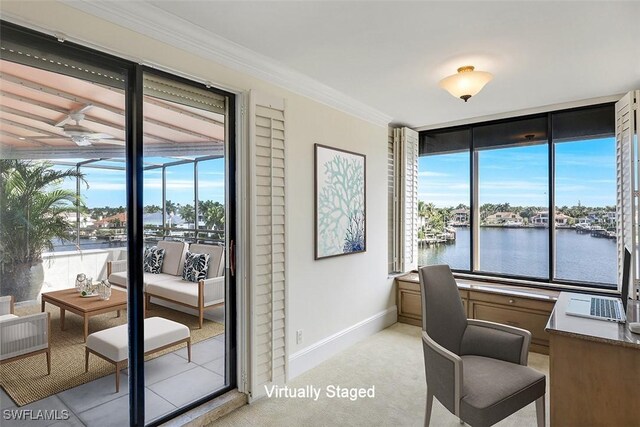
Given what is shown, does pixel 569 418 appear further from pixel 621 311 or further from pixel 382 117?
pixel 382 117

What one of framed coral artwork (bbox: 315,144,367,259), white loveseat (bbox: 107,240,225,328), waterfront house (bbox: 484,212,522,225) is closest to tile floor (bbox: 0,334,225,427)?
white loveseat (bbox: 107,240,225,328)

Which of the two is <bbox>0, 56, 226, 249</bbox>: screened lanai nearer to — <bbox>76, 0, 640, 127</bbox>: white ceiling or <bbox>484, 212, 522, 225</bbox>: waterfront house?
<bbox>76, 0, 640, 127</bbox>: white ceiling

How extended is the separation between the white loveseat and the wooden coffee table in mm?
97

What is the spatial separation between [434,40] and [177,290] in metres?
2.42

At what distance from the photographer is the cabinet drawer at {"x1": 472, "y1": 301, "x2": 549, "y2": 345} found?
11.5 ft

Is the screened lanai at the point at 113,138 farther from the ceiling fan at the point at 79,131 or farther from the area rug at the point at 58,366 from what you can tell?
the area rug at the point at 58,366

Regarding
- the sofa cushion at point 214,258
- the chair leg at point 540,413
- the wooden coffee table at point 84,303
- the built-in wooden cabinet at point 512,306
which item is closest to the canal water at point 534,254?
the built-in wooden cabinet at point 512,306

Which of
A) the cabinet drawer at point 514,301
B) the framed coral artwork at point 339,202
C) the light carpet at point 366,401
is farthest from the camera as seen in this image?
the cabinet drawer at point 514,301

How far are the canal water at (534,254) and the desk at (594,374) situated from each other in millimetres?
2077

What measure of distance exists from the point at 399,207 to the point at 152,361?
3.23 meters

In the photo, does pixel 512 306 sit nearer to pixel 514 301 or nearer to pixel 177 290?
pixel 514 301

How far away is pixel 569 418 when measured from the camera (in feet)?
6.36

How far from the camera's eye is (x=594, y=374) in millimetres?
1890

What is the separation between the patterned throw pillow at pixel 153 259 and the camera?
215 centimetres
